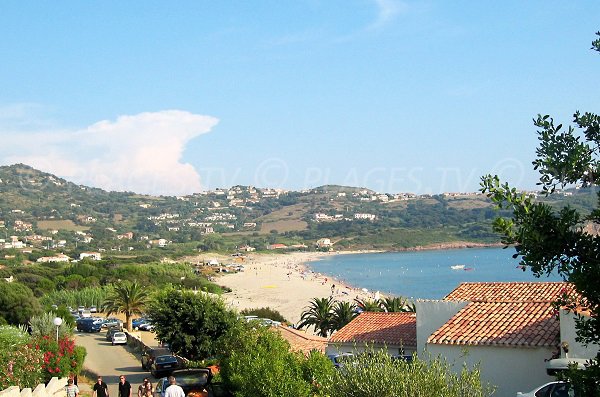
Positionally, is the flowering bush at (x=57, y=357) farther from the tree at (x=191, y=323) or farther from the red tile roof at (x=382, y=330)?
the red tile roof at (x=382, y=330)

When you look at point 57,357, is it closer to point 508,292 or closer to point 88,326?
point 508,292

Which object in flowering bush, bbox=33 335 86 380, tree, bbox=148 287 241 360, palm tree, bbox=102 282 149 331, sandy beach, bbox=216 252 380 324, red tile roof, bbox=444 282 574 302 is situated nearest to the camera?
flowering bush, bbox=33 335 86 380

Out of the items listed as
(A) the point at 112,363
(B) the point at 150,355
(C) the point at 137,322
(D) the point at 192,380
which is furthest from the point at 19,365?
(C) the point at 137,322

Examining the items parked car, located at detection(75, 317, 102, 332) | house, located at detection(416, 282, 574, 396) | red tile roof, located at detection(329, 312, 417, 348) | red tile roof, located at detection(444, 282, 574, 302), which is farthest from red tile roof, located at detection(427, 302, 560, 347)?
parked car, located at detection(75, 317, 102, 332)

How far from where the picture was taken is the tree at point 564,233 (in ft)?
21.1

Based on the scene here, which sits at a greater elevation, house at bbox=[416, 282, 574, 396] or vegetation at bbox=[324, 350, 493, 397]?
vegetation at bbox=[324, 350, 493, 397]

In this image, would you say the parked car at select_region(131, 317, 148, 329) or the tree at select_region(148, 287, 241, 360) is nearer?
the tree at select_region(148, 287, 241, 360)

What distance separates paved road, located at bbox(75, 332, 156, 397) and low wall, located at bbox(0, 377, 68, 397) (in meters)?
2.54

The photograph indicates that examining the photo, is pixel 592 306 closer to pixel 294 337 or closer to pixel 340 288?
pixel 294 337

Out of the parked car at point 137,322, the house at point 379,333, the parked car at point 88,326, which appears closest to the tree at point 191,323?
the house at point 379,333

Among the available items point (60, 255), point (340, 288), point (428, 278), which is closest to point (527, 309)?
point (340, 288)

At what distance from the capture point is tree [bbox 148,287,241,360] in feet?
92.6

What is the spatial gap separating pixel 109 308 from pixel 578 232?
5865cm

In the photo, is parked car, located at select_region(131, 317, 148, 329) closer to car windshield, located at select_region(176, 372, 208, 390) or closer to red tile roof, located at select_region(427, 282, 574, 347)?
red tile roof, located at select_region(427, 282, 574, 347)
